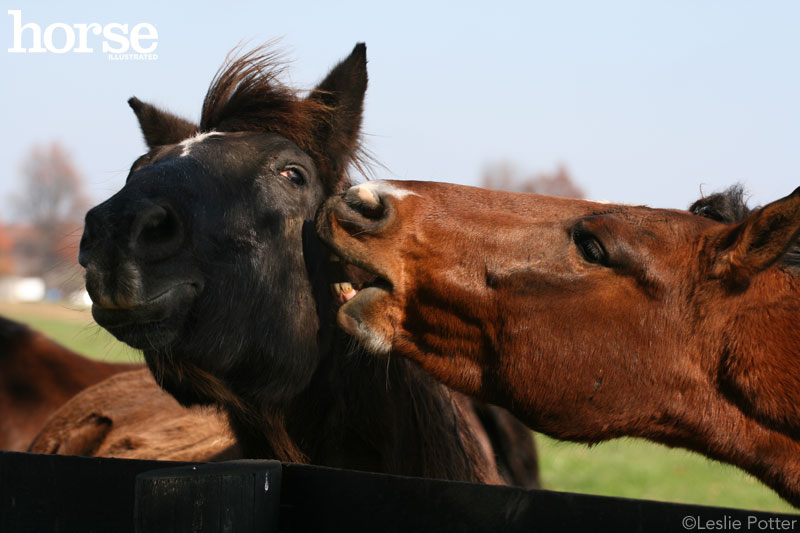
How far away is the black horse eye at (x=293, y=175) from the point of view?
3246mm

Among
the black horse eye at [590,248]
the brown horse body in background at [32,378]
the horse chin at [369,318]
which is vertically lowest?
the brown horse body in background at [32,378]

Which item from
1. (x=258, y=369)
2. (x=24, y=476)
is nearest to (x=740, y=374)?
(x=258, y=369)

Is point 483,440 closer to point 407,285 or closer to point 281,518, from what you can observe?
point 407,285

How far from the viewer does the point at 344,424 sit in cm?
325

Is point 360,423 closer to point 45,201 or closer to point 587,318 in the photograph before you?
point 587,318

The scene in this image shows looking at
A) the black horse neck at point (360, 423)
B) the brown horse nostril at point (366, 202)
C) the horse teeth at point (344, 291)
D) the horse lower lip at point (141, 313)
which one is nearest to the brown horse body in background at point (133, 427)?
the black horse neck at point (360, 423)

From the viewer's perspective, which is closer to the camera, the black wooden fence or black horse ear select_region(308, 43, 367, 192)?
the black wooden fence

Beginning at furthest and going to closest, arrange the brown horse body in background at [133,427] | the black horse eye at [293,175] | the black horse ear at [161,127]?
1. the brown horse body in background at [133,427]
2. the black horse ear at [161,127]
3. the black horse eye at [293,175]

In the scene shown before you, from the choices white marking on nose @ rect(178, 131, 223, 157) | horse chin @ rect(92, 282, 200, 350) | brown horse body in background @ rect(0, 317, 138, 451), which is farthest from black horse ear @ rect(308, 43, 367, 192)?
brown horse body in background @ rect(0, 317, 138, 451)

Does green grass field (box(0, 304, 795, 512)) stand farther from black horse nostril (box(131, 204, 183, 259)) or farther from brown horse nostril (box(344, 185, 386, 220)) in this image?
brown horse nostril (box(344, 185, 386, 220))

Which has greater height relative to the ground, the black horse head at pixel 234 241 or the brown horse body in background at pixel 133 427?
the black horse head at pixel 234 241

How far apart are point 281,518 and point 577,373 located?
1.12 meters

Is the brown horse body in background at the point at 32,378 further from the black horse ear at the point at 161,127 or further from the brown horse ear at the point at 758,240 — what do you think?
the brown horse ear at the point at 758,240

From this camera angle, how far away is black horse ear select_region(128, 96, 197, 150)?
3.77m
